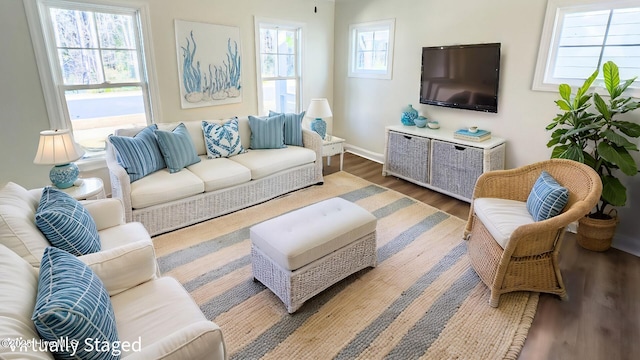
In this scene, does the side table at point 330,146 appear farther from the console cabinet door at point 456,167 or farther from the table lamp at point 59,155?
the table lamp at point 59,155

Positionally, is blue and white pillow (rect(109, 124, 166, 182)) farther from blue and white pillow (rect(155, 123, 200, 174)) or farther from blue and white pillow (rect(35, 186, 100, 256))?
blue and white pillow (rect(35, 186, 100, 256))

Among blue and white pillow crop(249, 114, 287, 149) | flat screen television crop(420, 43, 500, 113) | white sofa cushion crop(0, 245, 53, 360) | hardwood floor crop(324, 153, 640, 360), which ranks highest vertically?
flat screen television crop(420, 43, 500, 113)

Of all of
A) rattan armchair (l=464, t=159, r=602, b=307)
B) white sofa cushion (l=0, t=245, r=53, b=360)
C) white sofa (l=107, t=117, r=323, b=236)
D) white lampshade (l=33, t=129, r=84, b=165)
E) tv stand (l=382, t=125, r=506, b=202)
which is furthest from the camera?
tv stand (l=382, t=125, r=506, b=202)

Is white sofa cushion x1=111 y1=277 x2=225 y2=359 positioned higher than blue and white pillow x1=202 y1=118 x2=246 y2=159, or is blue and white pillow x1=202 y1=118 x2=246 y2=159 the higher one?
blue and white pillow x1=202 y1=118 x2=246 y2=159

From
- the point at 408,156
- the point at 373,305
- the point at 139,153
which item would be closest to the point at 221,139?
the point at 139,153

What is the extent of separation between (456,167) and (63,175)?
11.9ft

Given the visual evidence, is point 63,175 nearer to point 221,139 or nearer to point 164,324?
point 221,139

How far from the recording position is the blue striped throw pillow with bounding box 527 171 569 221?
2123 millimetres

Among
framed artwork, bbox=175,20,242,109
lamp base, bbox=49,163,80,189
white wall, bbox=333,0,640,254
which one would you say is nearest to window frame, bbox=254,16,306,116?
framed artwork, bbox=175,20,242,109

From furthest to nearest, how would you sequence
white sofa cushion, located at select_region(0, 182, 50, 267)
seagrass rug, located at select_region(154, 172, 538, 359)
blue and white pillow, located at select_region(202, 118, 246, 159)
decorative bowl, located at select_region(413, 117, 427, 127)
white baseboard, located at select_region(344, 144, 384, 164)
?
white baseboard, located at select_region(344, 144, 384, 164) → decorative bowl, located at select_region(413, 117, 427, 127) → blue and white pillow, located at select_region(202, 118, 246, 159) → seagrass rug, located at select_region(154, 172, 538, 359) → white sofa cushion, located at select_region(0, 182, 50, 267)

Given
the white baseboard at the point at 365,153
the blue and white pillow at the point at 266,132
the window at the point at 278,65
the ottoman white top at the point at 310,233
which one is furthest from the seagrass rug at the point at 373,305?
the window at the point at 278,65

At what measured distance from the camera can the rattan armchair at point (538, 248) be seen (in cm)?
201

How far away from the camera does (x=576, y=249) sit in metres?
2.84

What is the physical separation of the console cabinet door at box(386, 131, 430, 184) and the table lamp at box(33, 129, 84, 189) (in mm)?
3280
